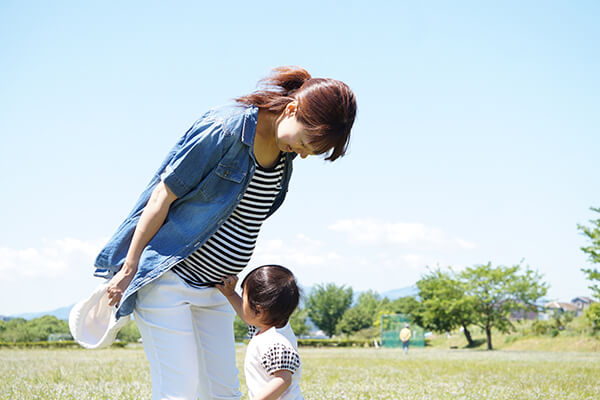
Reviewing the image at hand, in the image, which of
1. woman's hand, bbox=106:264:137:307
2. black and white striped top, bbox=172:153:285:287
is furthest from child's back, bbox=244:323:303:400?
woman's hand, bbox=106:264:137:307

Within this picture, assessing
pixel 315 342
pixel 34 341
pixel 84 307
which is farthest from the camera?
pixel 315 342

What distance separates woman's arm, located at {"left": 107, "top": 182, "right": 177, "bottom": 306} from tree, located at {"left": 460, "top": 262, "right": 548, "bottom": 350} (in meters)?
49.5

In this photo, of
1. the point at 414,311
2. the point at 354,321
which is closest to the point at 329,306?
the point at 354,321

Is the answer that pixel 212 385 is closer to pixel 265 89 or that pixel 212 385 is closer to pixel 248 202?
pixel 248 202

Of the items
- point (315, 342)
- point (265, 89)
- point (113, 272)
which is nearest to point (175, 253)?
point (113, 272)

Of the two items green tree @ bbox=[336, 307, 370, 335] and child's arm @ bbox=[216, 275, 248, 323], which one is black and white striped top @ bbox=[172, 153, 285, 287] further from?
green tree @ bbox=[336, 307, 370, 335]

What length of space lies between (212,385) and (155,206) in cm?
127

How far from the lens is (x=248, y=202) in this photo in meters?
3.32

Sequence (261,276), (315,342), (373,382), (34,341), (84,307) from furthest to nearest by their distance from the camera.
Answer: (315,342)
(34,341)
(373,382)
(261,276)
(84,307)

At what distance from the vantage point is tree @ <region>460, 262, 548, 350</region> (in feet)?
161

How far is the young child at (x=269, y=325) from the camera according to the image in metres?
3.33

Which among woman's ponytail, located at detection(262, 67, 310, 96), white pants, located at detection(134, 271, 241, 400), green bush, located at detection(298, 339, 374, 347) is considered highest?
woman's ponytail, located at detection(262, 67, 310, 96)

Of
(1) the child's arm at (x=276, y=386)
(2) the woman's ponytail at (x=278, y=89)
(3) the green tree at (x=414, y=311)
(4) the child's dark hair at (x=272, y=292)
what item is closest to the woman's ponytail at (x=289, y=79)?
(2) the woman's ponytail at (x=278, y=89)

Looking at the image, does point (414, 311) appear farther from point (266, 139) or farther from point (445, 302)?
point (266, 139)
